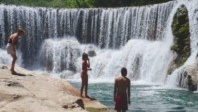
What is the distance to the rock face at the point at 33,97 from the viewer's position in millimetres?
11227

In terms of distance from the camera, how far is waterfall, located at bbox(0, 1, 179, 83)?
38.7 meters

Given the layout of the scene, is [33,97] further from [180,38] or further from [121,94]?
[180,38]

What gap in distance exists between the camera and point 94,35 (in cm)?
4444

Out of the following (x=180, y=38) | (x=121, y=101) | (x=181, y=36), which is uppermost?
(x=181, y=36)

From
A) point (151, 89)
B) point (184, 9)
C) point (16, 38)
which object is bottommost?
point (151, 89)

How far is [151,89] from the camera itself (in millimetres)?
28438

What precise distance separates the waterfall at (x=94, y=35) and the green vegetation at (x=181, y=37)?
6.67ft

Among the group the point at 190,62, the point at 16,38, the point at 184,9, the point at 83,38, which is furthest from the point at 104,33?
the point at 16,38

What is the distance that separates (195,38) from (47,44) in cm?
1598

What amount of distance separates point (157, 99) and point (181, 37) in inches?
471

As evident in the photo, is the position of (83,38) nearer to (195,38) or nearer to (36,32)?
(36,32)

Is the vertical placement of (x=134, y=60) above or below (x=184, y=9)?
below

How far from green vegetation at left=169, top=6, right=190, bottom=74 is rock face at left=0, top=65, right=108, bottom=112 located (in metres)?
18.0

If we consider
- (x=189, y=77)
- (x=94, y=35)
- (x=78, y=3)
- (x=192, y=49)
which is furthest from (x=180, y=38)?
(x=78, y=3)
